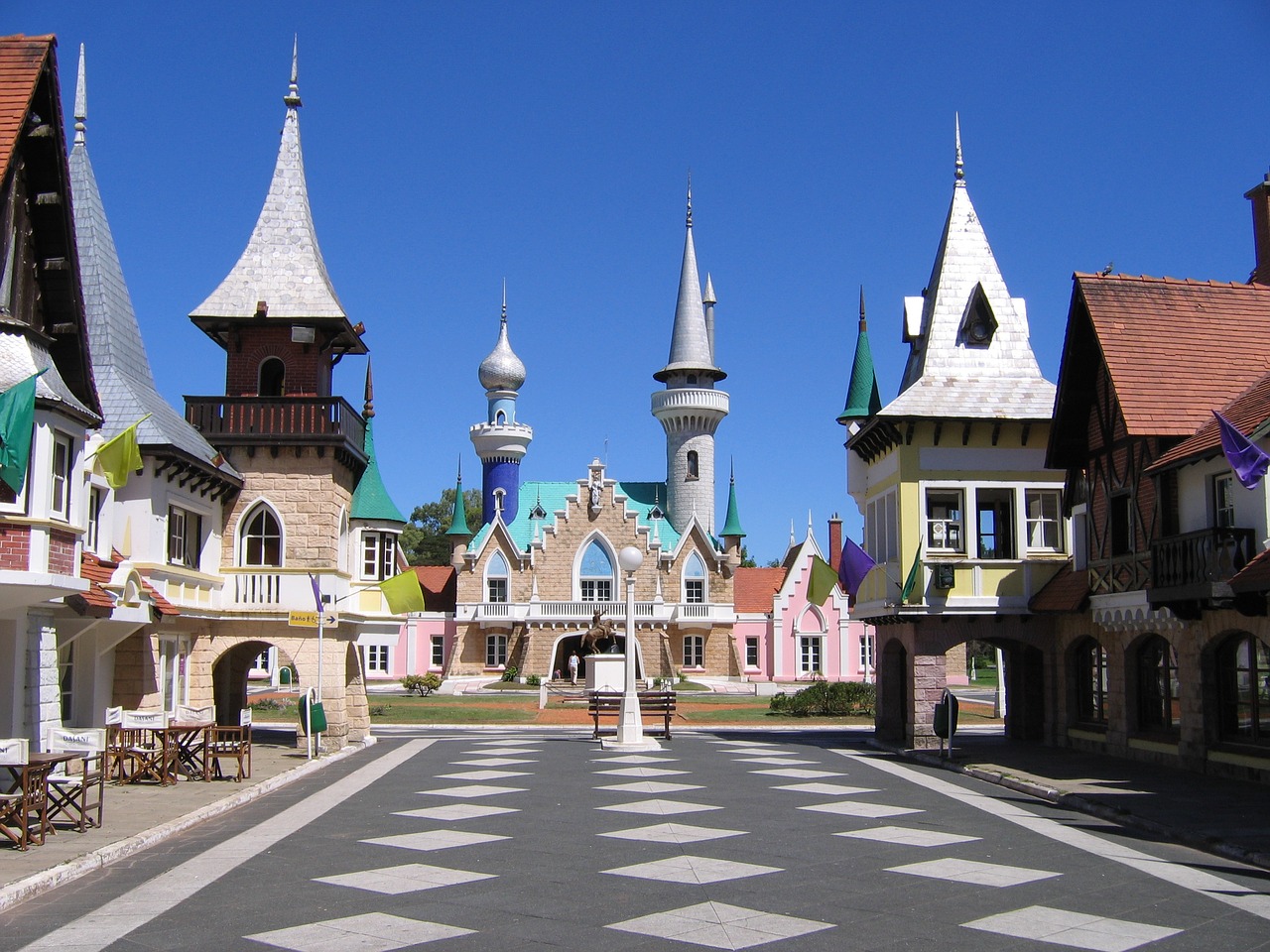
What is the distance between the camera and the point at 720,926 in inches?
361

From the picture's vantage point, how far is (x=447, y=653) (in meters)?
61.9

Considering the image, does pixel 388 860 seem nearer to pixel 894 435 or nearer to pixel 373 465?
pixel 894 435

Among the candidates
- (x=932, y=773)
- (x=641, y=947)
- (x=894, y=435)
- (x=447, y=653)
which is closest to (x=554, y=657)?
(x=447, y=653)

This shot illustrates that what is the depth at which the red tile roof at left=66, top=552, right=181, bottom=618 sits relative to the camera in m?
16.9

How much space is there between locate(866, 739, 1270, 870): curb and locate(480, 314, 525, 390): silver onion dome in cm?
4524

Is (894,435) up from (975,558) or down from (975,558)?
up

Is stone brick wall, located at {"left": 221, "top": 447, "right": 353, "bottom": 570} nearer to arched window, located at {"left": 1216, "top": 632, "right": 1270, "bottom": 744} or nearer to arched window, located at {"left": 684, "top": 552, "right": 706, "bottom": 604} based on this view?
arched window, located at {"left": 1216, "top": 632, "right": 1270, "bottom": 744}

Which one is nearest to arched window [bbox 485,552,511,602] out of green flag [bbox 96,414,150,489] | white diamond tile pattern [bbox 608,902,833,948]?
green flag [bbox 96,414,150,489]

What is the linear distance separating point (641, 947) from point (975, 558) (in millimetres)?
18021

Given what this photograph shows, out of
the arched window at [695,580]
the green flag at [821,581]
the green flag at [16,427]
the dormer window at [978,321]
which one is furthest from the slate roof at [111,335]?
the arched window at [695,580]

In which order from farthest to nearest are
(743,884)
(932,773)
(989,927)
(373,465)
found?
(373,465)
(932,773)
(743,884)
(989,927)

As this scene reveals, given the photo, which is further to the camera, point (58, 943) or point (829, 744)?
point (829, 744)

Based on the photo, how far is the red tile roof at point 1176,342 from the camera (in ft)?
68.0

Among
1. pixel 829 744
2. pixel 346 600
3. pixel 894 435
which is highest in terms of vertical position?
pixel 894 435
